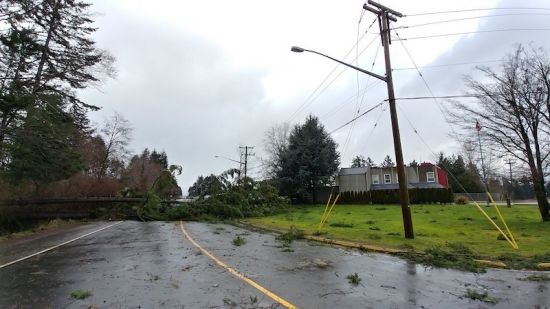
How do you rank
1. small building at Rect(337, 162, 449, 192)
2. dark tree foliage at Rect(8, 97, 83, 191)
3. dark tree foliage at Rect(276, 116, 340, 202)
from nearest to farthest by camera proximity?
1. dark tree foliage at Rect(8, 97, 83, 191)
2. dark tree foliage at Rect(276, 116, 340, 202)
3. small building at Rect(337, 162, 449, 192)

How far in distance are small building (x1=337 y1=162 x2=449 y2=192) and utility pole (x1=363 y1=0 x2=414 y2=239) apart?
133 feet

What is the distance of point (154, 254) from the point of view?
41.2 ft

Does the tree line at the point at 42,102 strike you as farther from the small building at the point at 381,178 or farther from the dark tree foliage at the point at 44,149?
the small building at the point at 381,178

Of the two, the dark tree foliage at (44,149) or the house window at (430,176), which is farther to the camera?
the house window at (430,176)

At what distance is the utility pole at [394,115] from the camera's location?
15.9 meters

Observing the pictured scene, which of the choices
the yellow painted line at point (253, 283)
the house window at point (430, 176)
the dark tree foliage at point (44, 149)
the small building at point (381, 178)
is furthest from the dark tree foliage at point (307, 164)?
the yellow painted line at point (253, 283)

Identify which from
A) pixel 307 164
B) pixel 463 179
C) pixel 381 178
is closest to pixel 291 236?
pixel 307 164

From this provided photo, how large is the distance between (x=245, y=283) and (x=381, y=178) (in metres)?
53.6

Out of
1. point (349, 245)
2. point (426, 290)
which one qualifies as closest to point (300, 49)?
point (349, 245)

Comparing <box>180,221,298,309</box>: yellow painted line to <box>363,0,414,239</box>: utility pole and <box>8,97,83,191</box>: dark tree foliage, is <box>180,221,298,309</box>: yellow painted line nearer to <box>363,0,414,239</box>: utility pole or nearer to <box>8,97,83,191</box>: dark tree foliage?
<box>363,0,414,239</box>: utility pole

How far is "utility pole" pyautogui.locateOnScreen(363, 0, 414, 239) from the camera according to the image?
15.9 metres

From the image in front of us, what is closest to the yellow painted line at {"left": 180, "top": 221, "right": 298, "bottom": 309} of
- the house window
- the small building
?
the small building

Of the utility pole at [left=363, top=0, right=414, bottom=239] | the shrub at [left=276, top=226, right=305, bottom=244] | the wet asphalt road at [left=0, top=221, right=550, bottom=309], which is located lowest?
the wet asphalt road at [left=0, top=221, right=550, bottom=309]

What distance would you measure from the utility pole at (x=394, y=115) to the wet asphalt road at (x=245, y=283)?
379 centimetres
